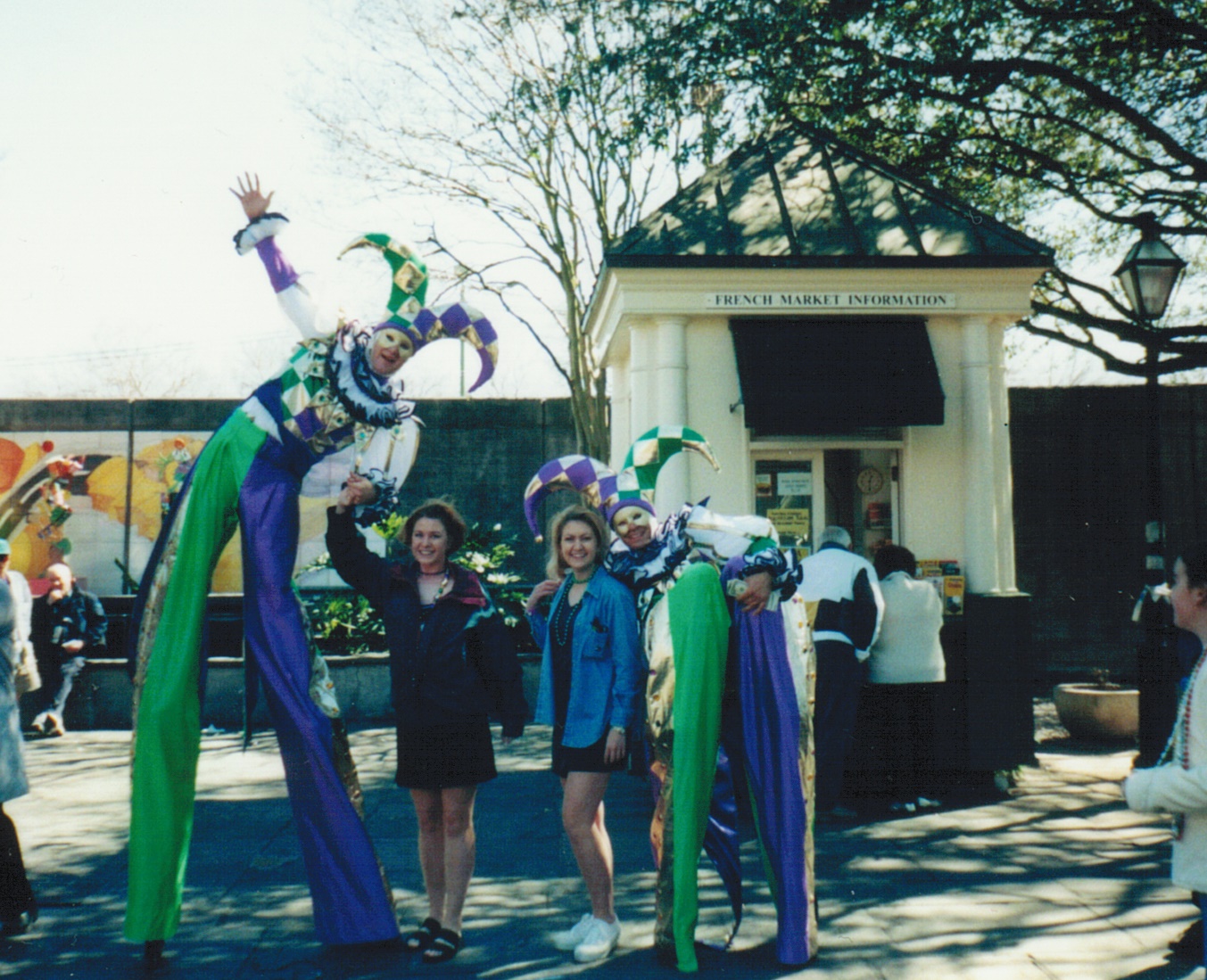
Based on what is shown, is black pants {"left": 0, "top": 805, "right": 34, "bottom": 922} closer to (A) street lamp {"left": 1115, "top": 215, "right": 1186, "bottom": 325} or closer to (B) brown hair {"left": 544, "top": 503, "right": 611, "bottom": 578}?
(B) brown hair {"left": 544, "top": 503, "right": 611, "bottom": 578}

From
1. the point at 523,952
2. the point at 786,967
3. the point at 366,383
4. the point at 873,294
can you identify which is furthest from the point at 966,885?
the point at 873,294

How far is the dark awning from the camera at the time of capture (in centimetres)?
789

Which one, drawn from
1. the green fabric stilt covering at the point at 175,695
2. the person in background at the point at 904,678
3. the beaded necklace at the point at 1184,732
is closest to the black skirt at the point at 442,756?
the green fabric stilt covering at the point at 175,695

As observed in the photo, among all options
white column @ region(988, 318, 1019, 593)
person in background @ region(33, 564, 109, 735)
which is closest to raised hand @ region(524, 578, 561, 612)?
white column @ region(988, 318, 1019, 593)

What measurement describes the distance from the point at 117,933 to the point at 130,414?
11953 millimetres

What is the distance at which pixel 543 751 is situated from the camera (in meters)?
9.52

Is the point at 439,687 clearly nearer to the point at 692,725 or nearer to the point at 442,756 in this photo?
the point at 442,756

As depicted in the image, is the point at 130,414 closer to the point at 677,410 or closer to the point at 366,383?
the point at 677,410

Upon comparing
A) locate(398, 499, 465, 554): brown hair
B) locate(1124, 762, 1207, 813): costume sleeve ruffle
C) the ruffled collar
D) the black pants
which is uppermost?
the ruffled collar

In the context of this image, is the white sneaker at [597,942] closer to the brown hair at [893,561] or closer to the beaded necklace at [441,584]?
the beaded necklace at [441,584]

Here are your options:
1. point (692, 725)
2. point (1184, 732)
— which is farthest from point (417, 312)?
point (1184, 732)

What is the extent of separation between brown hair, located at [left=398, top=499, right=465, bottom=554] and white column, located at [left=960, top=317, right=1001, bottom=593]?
4774mm

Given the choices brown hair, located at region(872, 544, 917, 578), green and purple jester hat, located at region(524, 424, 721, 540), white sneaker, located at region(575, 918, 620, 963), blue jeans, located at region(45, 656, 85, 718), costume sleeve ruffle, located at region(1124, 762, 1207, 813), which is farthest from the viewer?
blue jeans, located at region(45, 656, 85, 718)

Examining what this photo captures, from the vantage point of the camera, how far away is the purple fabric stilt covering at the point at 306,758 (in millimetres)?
4508
